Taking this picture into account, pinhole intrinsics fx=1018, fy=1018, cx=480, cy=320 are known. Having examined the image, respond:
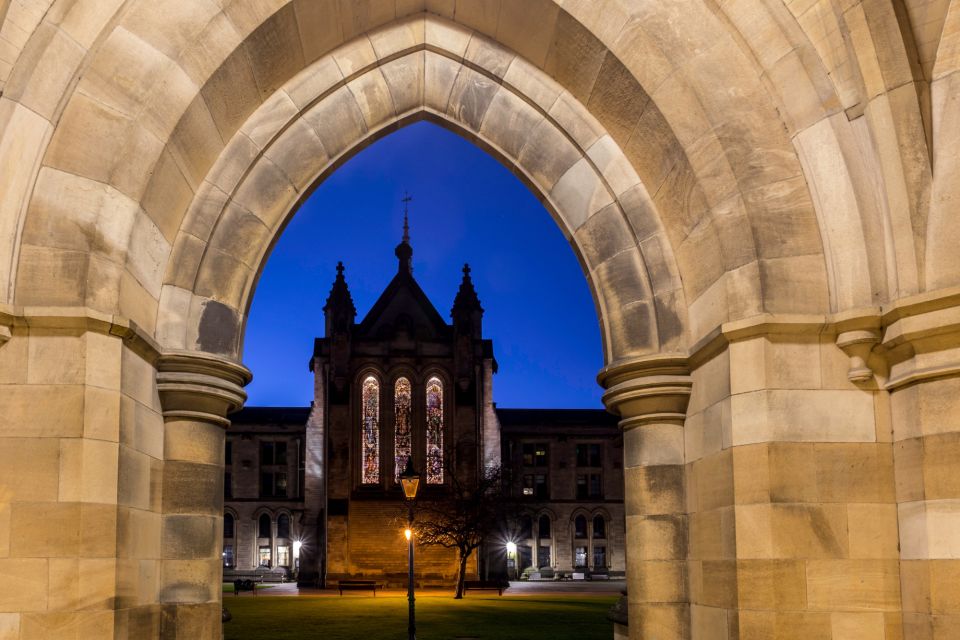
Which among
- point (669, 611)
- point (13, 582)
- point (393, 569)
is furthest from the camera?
A: point (393, 569)

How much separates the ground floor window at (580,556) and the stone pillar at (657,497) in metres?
56.9

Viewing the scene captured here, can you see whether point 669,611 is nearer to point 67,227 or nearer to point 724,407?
point 724,407

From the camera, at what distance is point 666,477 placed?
22.6 feet

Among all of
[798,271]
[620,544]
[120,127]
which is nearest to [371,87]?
[120,127]

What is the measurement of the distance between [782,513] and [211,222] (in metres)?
4.06

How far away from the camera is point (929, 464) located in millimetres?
5332

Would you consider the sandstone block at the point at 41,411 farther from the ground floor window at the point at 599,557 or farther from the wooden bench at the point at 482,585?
the ground floor window at the point at 599,557

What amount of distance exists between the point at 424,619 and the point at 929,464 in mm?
20138

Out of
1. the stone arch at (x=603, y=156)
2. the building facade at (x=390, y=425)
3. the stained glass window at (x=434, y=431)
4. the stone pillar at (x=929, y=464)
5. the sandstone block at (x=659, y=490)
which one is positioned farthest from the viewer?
the stained glass window at (x=434, y=431)

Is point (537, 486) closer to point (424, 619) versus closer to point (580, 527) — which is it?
point (580, 527)

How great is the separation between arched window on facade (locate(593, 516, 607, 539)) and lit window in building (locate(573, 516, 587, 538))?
2.02 ft

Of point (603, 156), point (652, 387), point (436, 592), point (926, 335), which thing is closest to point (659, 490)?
point (652, 387)

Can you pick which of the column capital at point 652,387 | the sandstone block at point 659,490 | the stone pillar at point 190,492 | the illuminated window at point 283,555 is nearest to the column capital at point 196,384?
the stone pillar at point 190,492

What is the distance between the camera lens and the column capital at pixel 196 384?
6.52 m
